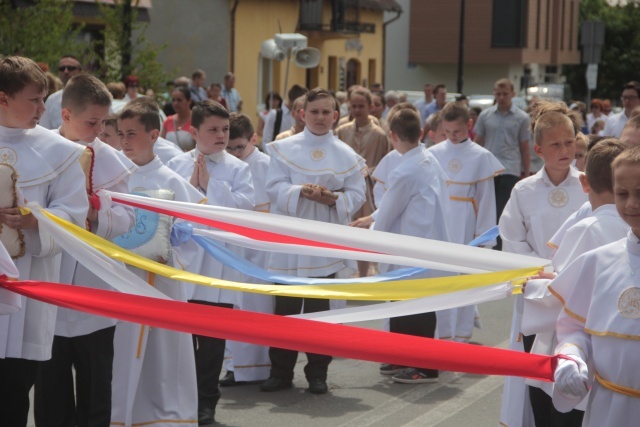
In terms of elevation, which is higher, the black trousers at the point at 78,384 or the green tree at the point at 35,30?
Answer: the green tree at the point at 35,30

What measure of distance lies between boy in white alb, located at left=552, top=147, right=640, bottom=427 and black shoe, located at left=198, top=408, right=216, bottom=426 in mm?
3376

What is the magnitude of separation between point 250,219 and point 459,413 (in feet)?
8.25

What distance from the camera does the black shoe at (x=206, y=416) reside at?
718cm

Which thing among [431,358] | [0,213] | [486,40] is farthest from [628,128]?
[486,40]

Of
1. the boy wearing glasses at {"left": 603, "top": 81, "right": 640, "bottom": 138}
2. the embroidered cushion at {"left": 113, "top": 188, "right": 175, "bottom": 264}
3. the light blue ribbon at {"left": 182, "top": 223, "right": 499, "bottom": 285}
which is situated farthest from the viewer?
the boy wearing glasses at {"left": 603, "top": 81, "right": 640, "bottom": 138}

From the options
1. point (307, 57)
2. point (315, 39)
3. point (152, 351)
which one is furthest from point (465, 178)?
point (315, 39)

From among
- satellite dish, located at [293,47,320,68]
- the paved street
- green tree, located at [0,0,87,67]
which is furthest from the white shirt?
satellite dish, located at [293,47,320,68]

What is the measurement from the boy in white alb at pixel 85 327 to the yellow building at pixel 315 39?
26.5 m

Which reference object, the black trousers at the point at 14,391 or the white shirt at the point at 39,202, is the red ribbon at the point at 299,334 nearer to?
the white shirt at the point at 39,202

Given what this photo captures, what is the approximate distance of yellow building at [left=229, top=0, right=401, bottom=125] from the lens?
3388 centimetres

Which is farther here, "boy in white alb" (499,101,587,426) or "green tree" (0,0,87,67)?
"green tree" (0,0,87,67)

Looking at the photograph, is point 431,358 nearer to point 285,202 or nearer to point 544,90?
point 285,202

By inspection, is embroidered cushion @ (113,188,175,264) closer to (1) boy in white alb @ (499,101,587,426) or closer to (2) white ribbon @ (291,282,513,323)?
(2) white ribbon @ (291,282,513,323)

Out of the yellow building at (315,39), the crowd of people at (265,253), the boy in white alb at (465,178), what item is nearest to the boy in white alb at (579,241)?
the crowd of people at (265,253)
